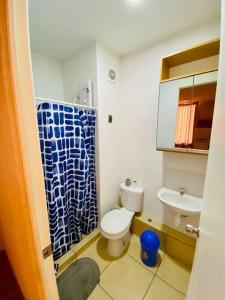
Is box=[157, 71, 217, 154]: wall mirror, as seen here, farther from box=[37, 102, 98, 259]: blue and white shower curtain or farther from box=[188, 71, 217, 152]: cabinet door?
box=[37, 102, 98, 259]: blue and white shower curtain

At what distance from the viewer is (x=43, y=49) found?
1.70 meters

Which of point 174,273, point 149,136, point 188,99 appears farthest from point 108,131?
point 174,273

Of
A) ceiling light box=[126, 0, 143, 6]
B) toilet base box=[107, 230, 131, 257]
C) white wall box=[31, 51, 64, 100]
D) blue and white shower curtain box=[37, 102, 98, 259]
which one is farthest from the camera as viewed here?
white wall box=[31, 51, 64, 100]

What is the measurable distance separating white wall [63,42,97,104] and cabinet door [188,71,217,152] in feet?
3.57

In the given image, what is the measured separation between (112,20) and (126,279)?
251cm

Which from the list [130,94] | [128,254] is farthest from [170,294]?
[130,94]

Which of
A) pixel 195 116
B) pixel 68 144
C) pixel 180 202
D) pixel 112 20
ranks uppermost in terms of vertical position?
pixel 112 20

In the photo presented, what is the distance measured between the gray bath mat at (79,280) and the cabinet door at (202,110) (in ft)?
5.27

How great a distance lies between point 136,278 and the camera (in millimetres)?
1434

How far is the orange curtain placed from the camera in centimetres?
141

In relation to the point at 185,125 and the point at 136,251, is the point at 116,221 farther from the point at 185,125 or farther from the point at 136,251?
the point at 185,125

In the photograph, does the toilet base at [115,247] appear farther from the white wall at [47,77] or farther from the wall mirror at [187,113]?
the white wall at [47,77]

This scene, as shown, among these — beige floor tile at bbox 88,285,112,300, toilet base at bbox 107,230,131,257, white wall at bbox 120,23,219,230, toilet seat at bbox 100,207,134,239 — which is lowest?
beige floor tile at bbox 88,285,112,300

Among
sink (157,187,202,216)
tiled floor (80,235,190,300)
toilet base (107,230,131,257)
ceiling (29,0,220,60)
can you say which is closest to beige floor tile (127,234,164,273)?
tiled floor (80,235,190,300)
